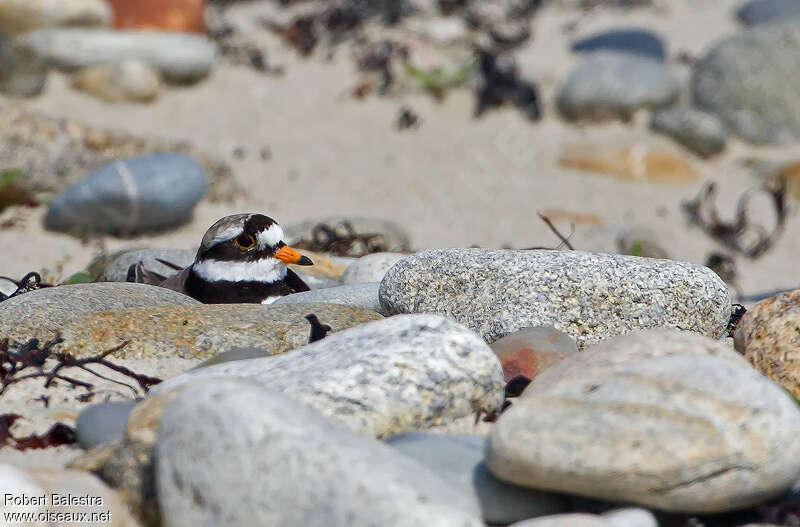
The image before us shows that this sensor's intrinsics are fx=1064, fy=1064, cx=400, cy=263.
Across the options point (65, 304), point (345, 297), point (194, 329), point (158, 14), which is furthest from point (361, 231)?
point (158, 14)

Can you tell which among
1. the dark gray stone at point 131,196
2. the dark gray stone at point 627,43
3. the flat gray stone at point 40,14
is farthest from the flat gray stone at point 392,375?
the dark gray stone at point 627,43

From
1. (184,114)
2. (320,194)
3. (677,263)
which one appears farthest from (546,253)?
(184,114)

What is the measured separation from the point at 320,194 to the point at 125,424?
570 centimetres

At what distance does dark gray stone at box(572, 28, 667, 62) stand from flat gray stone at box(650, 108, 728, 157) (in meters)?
1.01

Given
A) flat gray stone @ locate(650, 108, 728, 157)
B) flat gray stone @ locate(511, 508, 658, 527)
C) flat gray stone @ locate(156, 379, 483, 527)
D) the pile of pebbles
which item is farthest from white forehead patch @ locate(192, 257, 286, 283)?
flat gray stone @ locate(650, 108, 728, 157)

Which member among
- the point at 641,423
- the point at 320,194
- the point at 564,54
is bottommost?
the point at 320,194

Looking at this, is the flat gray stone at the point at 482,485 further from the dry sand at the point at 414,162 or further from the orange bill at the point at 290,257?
the dry sand at the point at 414,162

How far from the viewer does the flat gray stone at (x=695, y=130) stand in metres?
9.44

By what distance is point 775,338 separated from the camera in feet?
Result: 11.2

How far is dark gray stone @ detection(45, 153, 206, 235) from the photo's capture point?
7062 mm

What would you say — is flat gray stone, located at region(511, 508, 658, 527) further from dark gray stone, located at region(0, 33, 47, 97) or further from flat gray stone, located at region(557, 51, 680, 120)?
dark gray stone, located at region(0, 33, 47, 97)

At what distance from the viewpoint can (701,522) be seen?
260 cm

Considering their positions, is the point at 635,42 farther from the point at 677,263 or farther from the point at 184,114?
the point at 677,263

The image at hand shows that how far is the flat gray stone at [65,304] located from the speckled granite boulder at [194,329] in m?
0.07
